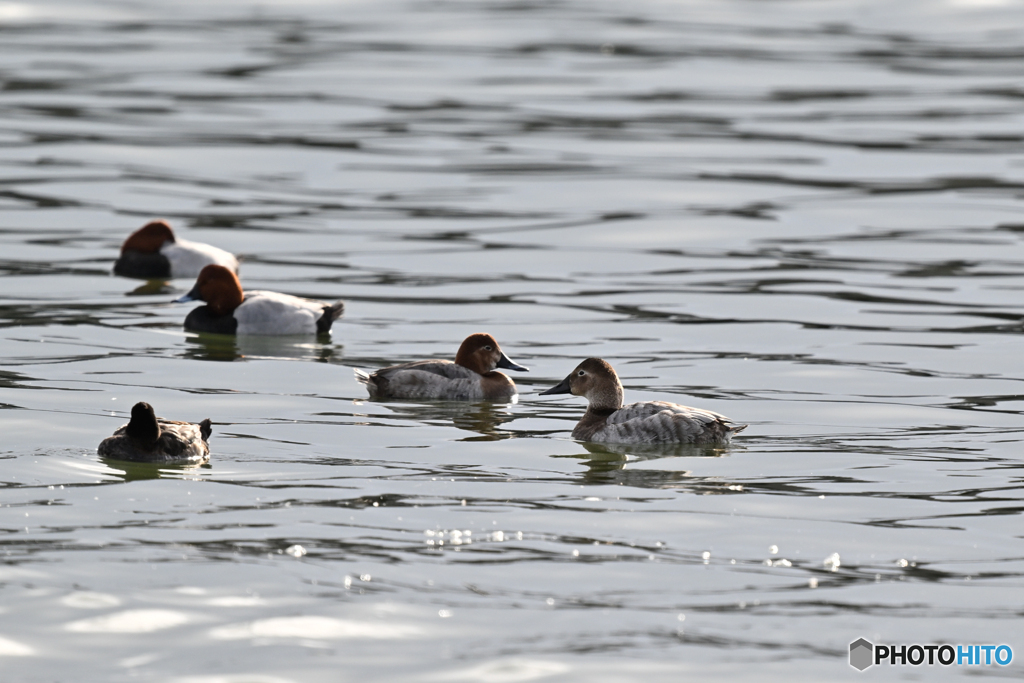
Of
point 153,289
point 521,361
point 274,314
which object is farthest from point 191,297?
point 521,361

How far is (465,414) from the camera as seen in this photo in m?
11.5

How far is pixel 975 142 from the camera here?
1025 inches

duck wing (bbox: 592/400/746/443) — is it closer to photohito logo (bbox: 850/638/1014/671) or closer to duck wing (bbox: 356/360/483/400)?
duck wing (bbox: 356/360/483/400)

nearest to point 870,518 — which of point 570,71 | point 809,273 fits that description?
point 809,273

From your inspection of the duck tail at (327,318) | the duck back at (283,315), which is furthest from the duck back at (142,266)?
the duck tail at (327,318)

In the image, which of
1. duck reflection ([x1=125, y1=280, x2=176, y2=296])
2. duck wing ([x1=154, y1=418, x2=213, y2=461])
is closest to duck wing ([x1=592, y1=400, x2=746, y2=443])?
duck wing ([x1=154, y1=418, x2=213, y2=461])

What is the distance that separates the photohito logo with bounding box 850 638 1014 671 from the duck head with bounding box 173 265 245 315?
9.54 metres

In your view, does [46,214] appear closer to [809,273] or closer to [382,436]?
[809,273]

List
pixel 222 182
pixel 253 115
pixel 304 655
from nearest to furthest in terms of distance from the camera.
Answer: pixel 304 655 → pixel 222 182 → pixel 253 115

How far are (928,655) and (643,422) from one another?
12.5 feet

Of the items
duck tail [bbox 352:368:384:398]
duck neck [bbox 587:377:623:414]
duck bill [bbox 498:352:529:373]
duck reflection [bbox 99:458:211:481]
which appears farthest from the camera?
duck bill [bbox 498:352:529:373]

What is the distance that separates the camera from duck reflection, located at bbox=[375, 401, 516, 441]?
10.9 metres

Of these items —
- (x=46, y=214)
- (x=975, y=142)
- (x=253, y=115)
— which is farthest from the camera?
(x=253, y=115)

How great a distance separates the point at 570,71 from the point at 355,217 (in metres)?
14.2
